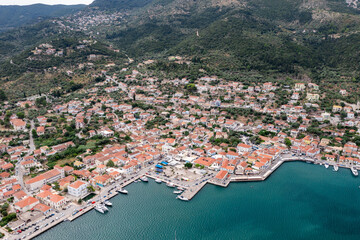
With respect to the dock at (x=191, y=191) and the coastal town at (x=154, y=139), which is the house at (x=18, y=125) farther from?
the dock at (x=191, y=191)

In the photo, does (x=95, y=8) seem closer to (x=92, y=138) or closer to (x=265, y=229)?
(x=92, y=138)

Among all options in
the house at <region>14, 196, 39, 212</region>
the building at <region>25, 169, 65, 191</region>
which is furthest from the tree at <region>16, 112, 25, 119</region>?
the house at <region>14, 196, 39, 212</region>

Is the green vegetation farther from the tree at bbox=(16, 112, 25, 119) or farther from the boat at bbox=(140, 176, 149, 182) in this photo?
the tree at bbox=(16, 112, 25, 119)

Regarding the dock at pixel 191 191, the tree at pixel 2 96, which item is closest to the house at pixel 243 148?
the dock at pixel 191 191

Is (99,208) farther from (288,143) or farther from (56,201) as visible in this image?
(288,143)

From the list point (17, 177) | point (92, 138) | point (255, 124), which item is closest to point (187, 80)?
point (255, 124)

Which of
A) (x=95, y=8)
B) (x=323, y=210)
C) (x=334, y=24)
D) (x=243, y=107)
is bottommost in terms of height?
(x=323, y=210)

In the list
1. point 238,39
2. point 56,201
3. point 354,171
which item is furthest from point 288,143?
point 238,39
